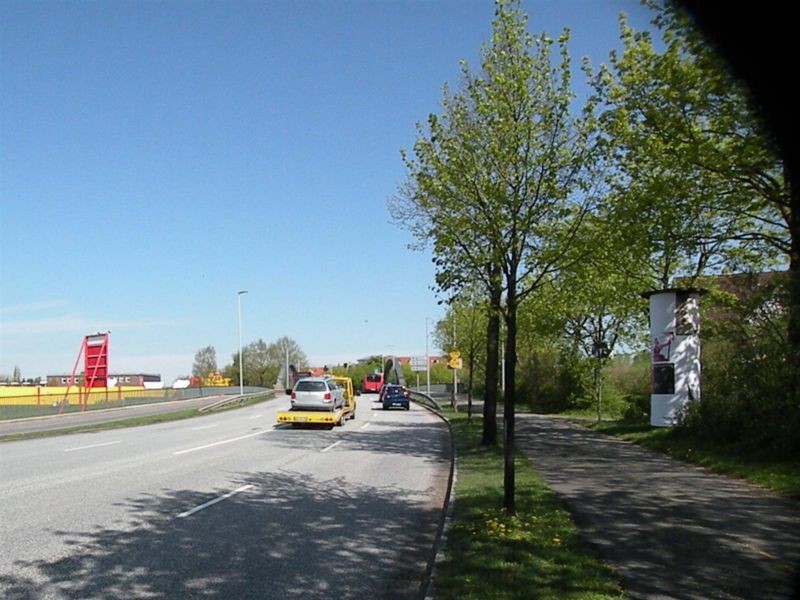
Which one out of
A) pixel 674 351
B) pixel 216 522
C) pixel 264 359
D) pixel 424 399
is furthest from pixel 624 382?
pixel 264 359

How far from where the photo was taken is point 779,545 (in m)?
7.91

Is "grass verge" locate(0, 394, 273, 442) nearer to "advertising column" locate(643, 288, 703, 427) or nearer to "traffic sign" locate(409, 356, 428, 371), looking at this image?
"traffic sign" locate(409, 356, 428, 371)

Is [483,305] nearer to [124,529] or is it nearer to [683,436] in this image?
[124,529]

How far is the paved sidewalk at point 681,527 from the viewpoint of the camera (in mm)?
6695

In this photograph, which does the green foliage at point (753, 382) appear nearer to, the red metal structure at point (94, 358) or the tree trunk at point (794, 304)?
the tree trunk at point (794, 304)

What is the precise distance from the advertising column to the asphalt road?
231 inches

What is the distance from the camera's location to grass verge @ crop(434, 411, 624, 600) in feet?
21.7

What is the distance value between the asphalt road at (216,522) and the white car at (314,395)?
909 centimetres

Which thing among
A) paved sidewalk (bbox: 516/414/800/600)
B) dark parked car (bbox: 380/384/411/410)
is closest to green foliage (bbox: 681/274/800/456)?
paved sidewalk (bbox: 516/414/800/600)

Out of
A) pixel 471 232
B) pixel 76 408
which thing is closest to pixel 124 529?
pixel 471 232

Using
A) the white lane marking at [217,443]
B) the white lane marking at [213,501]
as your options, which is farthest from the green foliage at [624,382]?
the white lane marking at [213,501]

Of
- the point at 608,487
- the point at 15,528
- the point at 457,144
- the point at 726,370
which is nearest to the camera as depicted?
the point at 15,528

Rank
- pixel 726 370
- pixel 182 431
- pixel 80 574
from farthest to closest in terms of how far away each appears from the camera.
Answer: pixel 182 431 < pixel 726 370 < pixel 80 574

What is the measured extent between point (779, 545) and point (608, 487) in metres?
4.46
